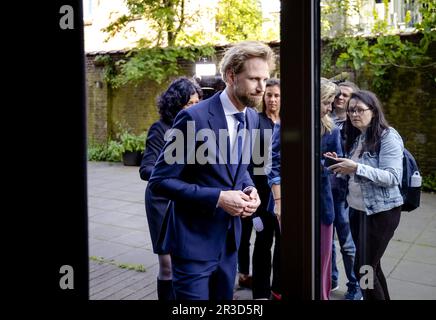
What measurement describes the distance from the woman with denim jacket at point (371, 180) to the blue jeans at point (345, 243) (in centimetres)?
3

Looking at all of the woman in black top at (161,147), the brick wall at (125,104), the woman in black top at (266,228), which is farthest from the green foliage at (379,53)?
the brick wall at (125,104)

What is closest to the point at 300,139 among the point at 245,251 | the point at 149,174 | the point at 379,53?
the point at 379,53

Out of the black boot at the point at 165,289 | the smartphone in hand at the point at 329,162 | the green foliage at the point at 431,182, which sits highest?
the smartphone in hand at the point at 329,162

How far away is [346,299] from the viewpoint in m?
1.52

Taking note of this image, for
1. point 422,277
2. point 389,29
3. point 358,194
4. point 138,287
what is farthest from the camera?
point 138,287

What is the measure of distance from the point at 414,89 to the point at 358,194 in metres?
1.17

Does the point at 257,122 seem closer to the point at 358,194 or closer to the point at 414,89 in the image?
the point at 358,194

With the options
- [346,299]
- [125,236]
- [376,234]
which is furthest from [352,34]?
[125,236]

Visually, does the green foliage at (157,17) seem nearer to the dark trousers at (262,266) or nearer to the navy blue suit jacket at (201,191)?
the navy blue suit jacket at (201,191)

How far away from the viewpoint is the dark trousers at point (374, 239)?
1700mm

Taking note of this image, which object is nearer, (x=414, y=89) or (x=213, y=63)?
(x=414, y=89)

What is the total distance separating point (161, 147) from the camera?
8.45ft

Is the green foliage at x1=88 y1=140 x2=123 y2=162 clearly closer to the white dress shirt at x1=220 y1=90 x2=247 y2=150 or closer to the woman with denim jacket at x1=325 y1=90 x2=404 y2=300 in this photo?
the white dress shirt at x1=220 y1=90 x2=247 y2=150

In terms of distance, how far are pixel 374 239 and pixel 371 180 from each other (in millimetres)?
242
